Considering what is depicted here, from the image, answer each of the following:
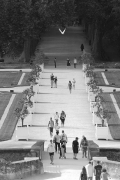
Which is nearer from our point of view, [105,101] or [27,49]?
[105,101]

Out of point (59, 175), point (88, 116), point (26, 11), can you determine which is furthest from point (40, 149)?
point (26, 11)

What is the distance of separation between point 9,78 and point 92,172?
4816cm

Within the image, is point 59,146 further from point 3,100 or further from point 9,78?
point 9,78

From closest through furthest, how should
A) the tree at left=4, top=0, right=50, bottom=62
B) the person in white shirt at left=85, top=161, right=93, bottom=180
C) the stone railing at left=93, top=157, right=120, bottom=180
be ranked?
the person in white shirt at left=85, top=161, right=93, bottom=180
the stone railing at left=93, top=157, right=120, bottom=180
the tree at left=4, top=0, right=50, bottom=62

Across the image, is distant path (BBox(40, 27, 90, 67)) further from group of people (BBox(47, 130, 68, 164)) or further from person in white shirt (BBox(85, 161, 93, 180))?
person in white shirt (BBox(85, 161, 93, 180))

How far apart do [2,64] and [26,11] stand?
650 cm

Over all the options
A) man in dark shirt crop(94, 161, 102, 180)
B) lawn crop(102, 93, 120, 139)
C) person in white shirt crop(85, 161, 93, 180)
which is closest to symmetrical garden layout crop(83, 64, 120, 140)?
lawn crop(102, 93, 120, 139)

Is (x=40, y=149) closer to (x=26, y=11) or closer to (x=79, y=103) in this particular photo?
(x=79, y=103)

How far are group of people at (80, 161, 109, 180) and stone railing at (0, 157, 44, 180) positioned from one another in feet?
10.4

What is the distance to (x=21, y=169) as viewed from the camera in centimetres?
3975

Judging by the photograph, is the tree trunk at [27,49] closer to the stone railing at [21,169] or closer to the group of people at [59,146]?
the group of people at [59,146]

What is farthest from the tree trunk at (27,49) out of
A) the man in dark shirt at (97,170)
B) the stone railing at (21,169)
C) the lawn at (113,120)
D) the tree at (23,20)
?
the man in dark shirt at (97,170)

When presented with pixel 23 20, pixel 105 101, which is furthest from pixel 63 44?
pixel 105 101

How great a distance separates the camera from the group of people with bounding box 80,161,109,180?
35.1 metres
